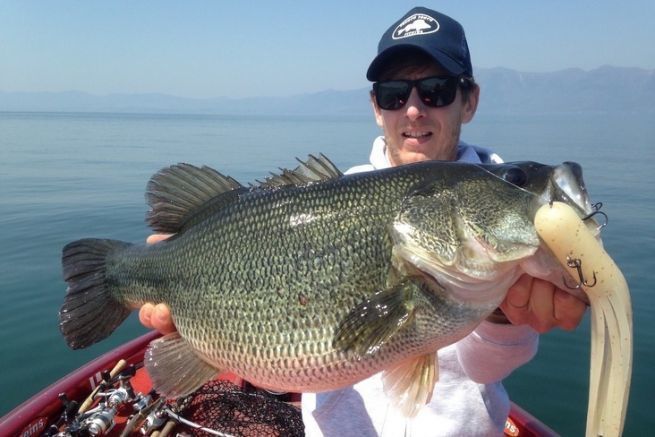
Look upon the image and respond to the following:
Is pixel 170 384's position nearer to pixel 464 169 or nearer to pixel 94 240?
pixel 94 240

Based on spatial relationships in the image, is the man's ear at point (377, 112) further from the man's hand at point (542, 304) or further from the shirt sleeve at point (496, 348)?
the man's hand at point (542, 304)

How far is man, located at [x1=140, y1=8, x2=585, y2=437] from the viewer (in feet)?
8.45

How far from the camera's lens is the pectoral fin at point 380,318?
224cm

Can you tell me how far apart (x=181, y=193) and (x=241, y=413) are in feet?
7.14

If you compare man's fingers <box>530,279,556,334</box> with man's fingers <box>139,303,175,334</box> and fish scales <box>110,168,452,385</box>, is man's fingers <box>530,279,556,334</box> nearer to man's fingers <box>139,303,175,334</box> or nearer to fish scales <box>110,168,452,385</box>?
fish scales <box>110,168,452,385</box>

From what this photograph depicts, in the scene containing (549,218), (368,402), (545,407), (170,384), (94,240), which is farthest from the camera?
(545,407)

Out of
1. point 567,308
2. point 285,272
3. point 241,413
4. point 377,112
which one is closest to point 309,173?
point 285,272

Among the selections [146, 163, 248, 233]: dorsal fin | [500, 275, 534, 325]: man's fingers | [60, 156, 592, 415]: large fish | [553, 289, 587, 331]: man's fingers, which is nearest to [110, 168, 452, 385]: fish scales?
[60, 156, 592, 415]: large fish

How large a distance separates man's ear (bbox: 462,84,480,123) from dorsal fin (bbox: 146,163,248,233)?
1.86m

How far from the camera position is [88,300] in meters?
3.29

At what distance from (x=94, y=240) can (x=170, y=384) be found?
1.14 meters

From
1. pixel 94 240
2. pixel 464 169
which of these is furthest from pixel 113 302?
pixel 464 169

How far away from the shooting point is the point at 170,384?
113 inches

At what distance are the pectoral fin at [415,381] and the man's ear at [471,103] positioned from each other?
2064 mm
